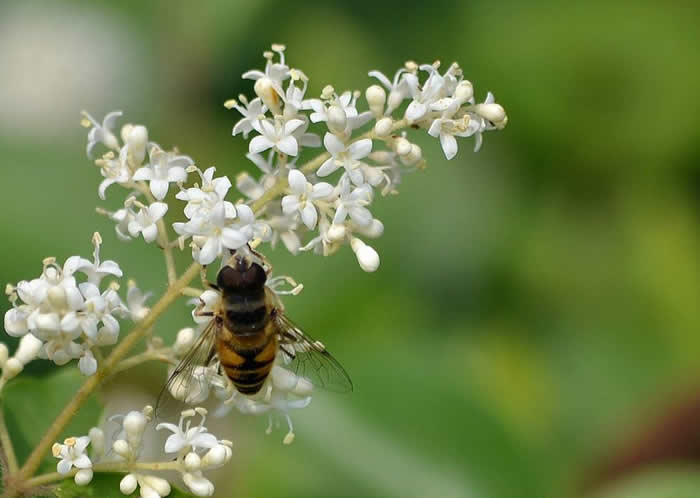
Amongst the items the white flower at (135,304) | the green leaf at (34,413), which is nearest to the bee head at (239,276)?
the white flower at (135,304)

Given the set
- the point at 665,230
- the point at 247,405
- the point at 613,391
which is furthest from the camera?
the point at 665,230

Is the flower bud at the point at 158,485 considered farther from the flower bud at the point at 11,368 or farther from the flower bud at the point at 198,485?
the flower bud at the point at 11,368

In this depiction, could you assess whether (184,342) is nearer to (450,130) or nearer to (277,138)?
(277,138)

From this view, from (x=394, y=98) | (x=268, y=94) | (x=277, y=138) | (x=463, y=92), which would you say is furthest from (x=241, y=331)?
(x=463, y=92)

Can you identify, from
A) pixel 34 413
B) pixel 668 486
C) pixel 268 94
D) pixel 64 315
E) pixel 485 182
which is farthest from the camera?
pixel 485 182

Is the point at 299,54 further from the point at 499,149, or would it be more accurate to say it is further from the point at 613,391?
the point at 613,391

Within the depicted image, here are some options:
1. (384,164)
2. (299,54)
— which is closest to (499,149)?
(299,54)
